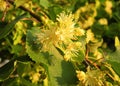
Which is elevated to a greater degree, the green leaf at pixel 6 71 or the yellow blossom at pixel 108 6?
the yellow blossom at pixel 108 6

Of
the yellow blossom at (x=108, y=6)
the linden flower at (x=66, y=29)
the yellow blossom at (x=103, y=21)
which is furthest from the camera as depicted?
the yellow blossom at (x=108, y=6)

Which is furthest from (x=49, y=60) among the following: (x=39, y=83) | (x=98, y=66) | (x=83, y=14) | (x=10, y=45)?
(x=83, y=14)

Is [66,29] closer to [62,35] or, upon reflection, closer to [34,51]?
[62,35]

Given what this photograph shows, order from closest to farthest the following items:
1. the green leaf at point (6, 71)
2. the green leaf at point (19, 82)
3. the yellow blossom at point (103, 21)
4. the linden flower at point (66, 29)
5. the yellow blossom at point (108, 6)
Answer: the linden flower at point (66, 29) → the green leaf at point (6, 71) → the green leaf at point (19, 82) → the yellow blossom at point (103, 21) → the yellow blossom at point (108, 6)

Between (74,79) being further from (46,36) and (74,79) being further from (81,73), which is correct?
(46,36)

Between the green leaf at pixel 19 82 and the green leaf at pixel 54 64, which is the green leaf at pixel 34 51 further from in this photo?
the green leaf at pixel 19 82

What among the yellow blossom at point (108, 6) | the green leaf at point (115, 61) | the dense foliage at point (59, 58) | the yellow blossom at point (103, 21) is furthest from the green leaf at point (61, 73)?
the yellow blossom at point (108, 6)

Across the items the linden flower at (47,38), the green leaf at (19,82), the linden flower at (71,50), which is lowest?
the green leaf at (19,82)

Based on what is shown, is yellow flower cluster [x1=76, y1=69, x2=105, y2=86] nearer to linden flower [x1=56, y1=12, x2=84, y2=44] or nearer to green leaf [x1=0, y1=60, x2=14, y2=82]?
linden flower [x1=56, y1=12, x2=84, y2=44]

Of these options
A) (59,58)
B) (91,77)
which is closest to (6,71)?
(59,58)
